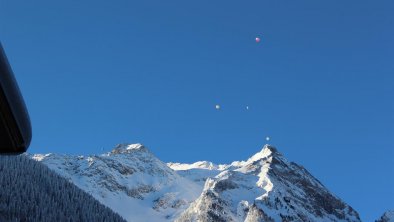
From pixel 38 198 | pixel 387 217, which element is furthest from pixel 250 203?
pixel 38 198

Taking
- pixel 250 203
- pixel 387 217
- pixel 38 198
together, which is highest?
pixel 387 217

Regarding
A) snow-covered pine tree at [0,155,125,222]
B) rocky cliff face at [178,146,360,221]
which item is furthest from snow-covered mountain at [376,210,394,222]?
snow-covered pine tree at [0,155,125,222]

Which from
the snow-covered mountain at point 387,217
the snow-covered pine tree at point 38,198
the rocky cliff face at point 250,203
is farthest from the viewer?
the snow-covered mountain at point 387,217

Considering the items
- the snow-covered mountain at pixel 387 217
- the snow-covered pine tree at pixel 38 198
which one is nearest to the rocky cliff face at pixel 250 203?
the snow-covered mountain at pixel 387 217

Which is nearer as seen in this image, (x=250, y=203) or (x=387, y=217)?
(x=250, y=203)

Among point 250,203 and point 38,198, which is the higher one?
point 250,203

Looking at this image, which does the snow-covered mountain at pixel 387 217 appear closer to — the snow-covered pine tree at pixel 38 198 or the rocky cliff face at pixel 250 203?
the rocky cliff face at pixel 250 203

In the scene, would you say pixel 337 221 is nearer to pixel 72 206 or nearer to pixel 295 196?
pixel 295 196

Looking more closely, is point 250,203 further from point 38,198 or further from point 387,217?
point 38,198

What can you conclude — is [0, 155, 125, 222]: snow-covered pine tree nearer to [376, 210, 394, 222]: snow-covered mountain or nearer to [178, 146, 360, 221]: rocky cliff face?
[178, 146, 360, 221]: rocky cliff face

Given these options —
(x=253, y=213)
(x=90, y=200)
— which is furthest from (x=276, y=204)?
(x=90, y=200)

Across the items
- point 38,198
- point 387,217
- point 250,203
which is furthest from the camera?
point 387,217
